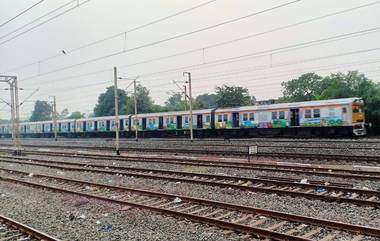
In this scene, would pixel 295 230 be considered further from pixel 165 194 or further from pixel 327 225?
pixel 165 194

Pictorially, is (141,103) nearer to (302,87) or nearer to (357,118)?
(302,87)

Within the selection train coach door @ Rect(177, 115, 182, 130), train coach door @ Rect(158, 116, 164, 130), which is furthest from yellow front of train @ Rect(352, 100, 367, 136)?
→ train coach door @ Rect(158, 116, 164, 130)

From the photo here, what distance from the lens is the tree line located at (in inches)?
1444

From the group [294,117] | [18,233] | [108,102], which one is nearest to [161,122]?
[294,117]

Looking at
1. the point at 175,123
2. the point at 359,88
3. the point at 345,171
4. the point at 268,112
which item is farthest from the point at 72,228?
the point at 359,88

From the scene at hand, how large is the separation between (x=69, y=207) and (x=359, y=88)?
35.0 m

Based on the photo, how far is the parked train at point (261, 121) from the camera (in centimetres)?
2889

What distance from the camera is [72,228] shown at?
7742mm

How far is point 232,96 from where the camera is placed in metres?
66.4

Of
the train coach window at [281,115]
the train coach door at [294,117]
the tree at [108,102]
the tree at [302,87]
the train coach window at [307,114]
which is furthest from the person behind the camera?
the tree at [108,102]

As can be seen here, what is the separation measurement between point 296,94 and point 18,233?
233 ft

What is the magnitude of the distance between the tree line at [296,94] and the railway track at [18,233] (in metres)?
33.2

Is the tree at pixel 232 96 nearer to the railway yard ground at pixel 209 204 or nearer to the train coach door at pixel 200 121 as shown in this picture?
the train coach door at pixel 200 121

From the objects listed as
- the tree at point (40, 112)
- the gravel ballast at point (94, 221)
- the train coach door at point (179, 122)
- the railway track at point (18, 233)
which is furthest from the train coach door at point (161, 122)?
the tree at point (40, 112)
